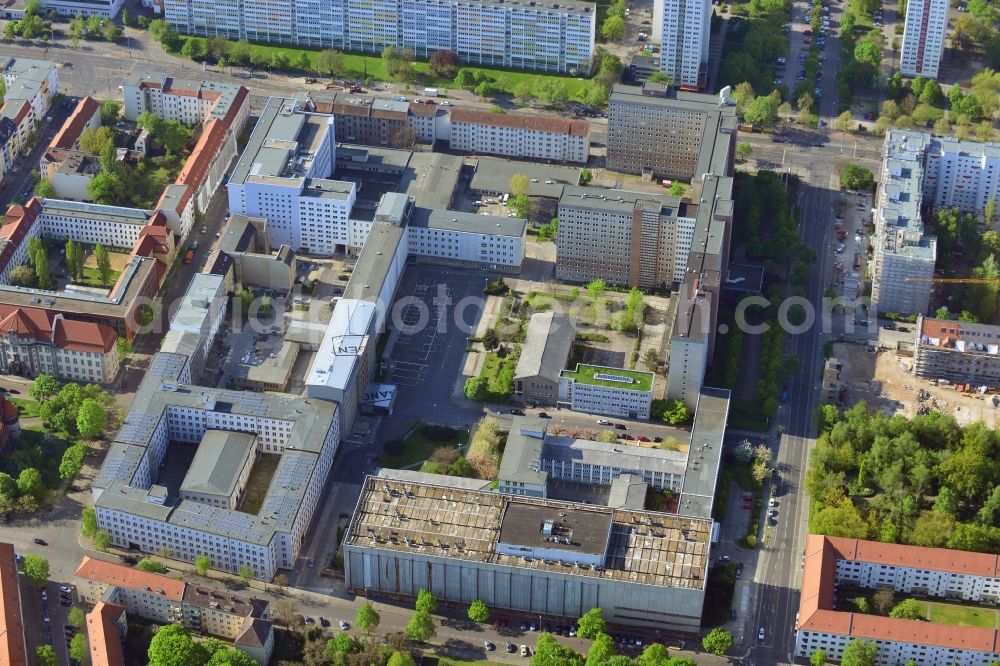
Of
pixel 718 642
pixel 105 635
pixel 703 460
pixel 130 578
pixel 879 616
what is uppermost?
pixel 703 460

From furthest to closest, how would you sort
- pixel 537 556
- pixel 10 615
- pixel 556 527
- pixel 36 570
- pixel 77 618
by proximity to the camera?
pixel 556 527 → pixel 36 570 → pixel 537 556 → pixel 77 618 → pixel 10 615

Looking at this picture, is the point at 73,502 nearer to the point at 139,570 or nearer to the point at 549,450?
the point at 139,570

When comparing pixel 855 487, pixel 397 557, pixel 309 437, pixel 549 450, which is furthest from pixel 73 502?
pixel 855 487

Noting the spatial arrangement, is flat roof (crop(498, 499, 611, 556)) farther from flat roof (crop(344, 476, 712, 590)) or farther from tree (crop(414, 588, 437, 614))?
tree (crop(414, 588, 437, 614))

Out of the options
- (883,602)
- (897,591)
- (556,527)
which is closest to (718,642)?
(883,602)

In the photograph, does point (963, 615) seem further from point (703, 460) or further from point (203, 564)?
point (203, 564)

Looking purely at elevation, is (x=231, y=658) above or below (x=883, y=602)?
below

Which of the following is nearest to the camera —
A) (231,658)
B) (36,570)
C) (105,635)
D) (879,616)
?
(231,658)
